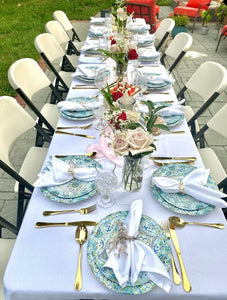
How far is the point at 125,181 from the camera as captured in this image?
1.32 m

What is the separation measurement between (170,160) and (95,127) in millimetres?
582

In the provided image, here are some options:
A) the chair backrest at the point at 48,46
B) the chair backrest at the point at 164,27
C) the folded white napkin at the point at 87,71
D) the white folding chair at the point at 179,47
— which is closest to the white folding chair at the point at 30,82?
the folded white napkin at the point at 87,71

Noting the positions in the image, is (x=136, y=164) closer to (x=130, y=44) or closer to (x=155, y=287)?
(x=155, y=287)

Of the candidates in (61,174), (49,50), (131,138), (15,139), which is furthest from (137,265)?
(49,50)

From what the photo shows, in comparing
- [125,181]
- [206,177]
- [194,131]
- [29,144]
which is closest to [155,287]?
[125,181]

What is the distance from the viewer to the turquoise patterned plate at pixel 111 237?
0.96 meters

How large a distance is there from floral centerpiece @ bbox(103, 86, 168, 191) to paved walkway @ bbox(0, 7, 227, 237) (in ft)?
4.48

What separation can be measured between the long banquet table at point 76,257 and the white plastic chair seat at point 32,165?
0.60 metres

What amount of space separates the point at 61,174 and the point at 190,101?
289 centimetres

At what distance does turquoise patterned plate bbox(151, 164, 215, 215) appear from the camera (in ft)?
4.01

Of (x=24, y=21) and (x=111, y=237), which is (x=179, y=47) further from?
(x=24, y=21)

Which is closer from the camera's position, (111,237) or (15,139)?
(111,237)

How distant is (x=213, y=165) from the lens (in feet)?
6.65

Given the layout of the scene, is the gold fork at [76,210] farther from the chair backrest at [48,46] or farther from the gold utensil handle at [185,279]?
the chair backrest at [48,46]
